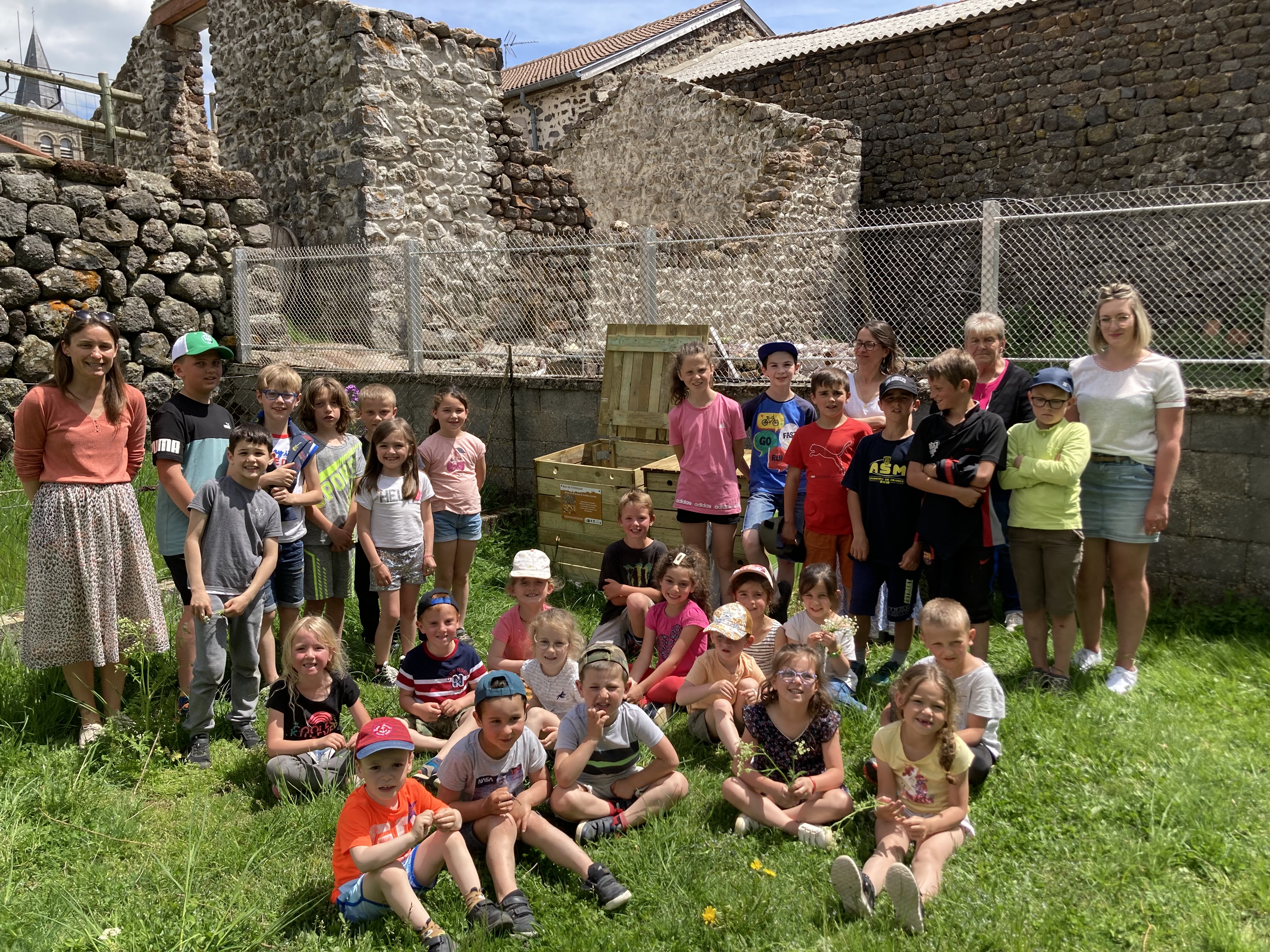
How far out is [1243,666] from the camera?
4.44 m

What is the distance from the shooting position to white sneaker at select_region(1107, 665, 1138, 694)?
4.17 meters

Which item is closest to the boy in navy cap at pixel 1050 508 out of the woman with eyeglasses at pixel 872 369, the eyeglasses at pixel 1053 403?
the eyeglasses at pixel 1053 403

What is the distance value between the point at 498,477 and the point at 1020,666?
452cm

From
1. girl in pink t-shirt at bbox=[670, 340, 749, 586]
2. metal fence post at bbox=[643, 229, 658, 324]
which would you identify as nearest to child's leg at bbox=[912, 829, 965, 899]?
girl in pink t-shirt at bbox=[670, 340, 749, 586]

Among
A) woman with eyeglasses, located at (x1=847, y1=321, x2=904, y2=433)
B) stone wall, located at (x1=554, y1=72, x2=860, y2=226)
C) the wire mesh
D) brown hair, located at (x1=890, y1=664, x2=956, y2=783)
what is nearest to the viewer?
brown hair, located at (x1=890, y1=664, x2=956, y2=783)

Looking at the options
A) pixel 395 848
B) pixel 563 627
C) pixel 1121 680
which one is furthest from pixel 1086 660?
pixel 395 848

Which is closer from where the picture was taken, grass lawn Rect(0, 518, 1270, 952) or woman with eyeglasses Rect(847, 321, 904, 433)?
grass lawn Rect(0, 518, 1270, 952)

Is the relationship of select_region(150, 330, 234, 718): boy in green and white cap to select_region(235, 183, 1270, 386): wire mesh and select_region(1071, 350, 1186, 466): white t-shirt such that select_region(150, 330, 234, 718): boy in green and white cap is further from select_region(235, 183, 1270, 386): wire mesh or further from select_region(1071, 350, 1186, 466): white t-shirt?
select_region(1071, 350, 1186, 466): white t-shirt

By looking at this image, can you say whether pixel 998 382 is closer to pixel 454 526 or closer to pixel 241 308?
pixel 454 526

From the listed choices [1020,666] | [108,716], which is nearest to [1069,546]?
[1020,666]

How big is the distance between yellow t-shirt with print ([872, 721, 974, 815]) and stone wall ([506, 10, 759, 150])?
1375 cm

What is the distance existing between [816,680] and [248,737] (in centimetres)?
245

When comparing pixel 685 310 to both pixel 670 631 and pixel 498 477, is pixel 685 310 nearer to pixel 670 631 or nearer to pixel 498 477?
pixel 498 477

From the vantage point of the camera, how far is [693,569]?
434cm
